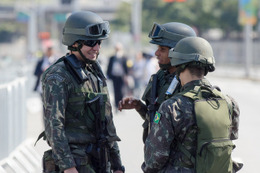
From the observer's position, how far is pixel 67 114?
4.04m

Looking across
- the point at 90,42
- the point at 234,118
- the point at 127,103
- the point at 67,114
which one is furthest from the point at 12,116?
the point at 234,118

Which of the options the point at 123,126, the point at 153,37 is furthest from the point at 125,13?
the point at 153,37

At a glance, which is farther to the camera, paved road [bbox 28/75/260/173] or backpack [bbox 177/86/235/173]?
paved road [bbox 28/75/260/173]

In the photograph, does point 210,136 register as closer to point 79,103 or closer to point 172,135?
point 172,135

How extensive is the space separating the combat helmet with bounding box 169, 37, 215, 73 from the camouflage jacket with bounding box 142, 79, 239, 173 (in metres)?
0.12

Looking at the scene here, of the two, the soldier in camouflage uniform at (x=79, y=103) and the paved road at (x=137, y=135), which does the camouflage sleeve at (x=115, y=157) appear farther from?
the paved road at (x=137, y=135)

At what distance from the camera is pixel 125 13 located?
80062mm

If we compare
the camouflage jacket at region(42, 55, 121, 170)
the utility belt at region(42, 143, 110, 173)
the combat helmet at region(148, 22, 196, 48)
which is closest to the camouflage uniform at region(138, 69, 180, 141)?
the combat helmet at region(148, 22, 196, 48)

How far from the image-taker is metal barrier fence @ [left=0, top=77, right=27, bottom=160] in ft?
27.1

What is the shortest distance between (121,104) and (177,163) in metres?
1.02

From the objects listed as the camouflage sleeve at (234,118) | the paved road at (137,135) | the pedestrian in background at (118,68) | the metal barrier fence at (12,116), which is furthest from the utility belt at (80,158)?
the pedestrian in background at (118,68)

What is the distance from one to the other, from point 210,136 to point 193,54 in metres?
0.50

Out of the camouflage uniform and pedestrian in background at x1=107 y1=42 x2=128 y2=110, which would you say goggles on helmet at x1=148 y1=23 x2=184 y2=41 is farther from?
pedestrian in background at x1=107 y1=42 x2=128 y2=110

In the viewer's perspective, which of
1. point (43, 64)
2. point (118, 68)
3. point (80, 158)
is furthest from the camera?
point (118, 68)
